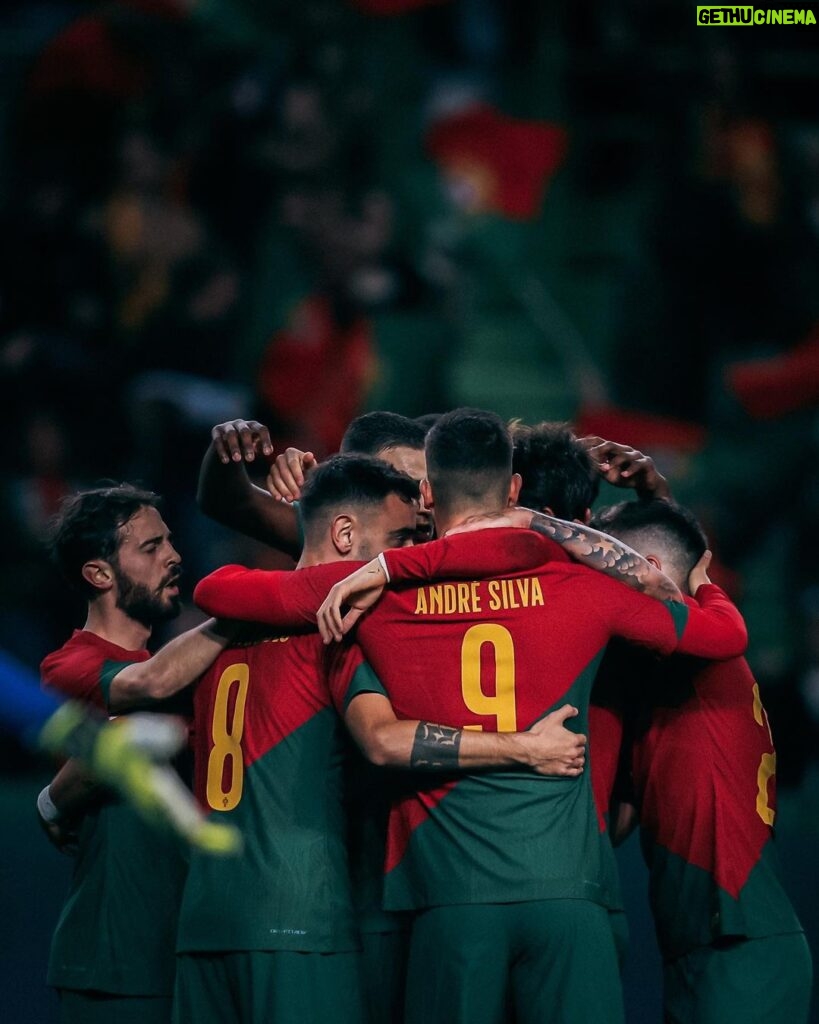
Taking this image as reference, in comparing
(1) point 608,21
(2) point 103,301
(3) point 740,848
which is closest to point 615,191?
(1) point 608,21

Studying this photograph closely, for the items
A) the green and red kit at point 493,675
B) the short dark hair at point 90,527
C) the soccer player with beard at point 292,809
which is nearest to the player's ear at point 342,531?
the soccer player with beard at point 292,809

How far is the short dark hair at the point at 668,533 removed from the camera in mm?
4086

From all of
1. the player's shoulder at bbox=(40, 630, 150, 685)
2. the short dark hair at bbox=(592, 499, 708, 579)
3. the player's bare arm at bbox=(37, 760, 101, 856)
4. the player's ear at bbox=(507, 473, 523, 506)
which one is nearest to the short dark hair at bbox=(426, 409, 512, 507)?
the player's ear at bbox=(507, 473, 523, 506)

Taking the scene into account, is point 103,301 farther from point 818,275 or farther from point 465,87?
point 818,275

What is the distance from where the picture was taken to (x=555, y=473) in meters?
4.14

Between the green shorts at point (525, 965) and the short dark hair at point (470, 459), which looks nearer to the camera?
the green shorts at point (525, 965)

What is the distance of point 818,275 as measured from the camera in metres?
8.24

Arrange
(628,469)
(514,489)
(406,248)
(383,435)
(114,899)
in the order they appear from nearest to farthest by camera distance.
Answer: (514,489)
(114,899)
(628,469)
(383,435)
(406,248)

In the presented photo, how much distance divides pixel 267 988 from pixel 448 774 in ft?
2.02

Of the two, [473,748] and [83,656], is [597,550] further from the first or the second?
[83,656]

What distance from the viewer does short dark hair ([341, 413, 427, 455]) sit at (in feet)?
14.8

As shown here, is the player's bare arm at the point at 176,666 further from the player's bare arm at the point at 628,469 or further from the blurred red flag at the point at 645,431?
the blurred red flag at the point at 645,431

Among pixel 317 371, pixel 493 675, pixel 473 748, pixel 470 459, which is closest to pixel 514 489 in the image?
pixel 470 459

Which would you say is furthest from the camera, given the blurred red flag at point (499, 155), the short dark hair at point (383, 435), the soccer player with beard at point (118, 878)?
the blurred red flag at point (499, 155)
